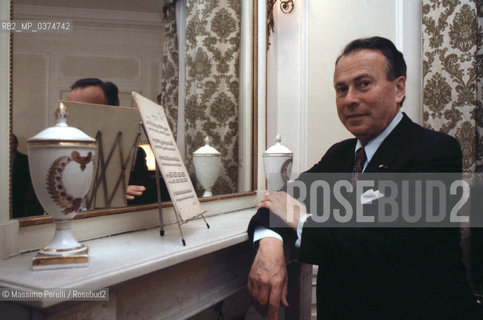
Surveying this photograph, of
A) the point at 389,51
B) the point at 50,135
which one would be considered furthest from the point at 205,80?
the point at 50,135

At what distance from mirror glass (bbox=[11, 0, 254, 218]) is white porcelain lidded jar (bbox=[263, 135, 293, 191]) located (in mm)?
237

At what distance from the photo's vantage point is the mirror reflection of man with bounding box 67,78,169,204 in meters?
1.18

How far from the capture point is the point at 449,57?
7.89 feet

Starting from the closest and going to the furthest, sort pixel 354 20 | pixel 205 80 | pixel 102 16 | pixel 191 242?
pixel 191 242 → pixel 102 16 → pixel 205 80 → pixel 354 20

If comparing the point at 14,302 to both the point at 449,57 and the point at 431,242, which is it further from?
the point at 449,57

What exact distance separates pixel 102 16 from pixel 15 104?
1.53ft

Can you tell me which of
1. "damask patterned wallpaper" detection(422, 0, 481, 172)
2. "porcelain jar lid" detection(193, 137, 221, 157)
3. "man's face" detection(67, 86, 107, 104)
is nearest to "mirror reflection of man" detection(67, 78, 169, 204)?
"man's face" detection(67, 86, 107, 104)

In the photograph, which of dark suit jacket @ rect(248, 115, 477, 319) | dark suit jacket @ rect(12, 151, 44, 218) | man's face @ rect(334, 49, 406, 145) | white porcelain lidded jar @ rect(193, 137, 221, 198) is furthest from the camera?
white porcelain lidded jar @ rect(193, 137, 221, 198)

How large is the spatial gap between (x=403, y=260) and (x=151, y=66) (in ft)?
3.82

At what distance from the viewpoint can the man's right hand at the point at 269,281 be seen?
1.21 metres

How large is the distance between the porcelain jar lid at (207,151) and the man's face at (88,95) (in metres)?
0.65

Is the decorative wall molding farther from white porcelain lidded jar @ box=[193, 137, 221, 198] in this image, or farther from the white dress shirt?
the white dress shirt

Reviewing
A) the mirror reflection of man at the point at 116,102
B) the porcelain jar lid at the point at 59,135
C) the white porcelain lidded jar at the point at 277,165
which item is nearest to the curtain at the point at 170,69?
the mirror reflection of man at the point at 116,102

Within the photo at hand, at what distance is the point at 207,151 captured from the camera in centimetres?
188
